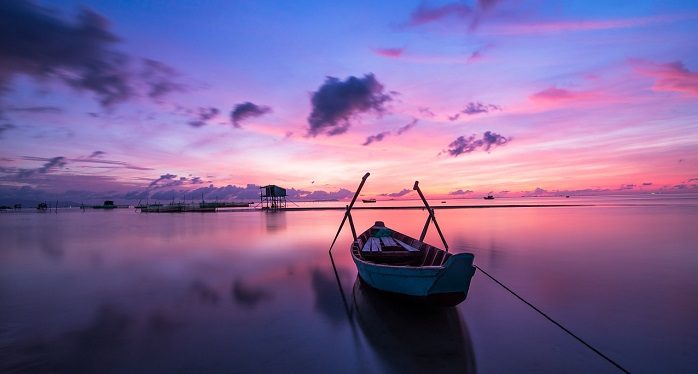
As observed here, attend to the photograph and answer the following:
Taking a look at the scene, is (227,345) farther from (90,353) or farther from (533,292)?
(533,292)

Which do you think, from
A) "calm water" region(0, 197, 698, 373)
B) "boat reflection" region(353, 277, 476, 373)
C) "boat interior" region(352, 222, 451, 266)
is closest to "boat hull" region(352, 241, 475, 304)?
"boat reflection" region(353, 277, 476, 373)

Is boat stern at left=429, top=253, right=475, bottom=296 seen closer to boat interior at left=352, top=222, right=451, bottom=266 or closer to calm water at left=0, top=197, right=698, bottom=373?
calm water at left=0, top=197, right=698, bottom=373

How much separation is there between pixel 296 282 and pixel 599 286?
1188 centimetres

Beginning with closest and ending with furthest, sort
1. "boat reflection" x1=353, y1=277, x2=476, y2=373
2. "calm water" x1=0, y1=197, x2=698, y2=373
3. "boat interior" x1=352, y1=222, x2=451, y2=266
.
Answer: "boat reflection" x1=353, y1=277, x2=476, y2=373, "calm water" x1=0, y1=197, x2=698, y2=373, "boat interior" x1=352, y1=222, x2=451, y2=266

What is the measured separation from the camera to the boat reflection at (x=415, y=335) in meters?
6.86

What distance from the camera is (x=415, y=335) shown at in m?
8.14

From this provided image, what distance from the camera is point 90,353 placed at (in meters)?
7.65

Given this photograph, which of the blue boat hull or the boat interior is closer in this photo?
the blue boat hull

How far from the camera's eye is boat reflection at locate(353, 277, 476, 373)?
6863mm

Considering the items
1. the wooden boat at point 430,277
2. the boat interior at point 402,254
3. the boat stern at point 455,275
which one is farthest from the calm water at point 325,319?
the boat interior at point 402,254

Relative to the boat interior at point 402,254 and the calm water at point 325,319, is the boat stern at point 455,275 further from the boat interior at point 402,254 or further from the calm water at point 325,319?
the boat interior at point 402,254

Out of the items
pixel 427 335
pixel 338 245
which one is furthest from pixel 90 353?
pixel 338 245

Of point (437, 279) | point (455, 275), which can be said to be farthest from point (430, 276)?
point (455, 275)

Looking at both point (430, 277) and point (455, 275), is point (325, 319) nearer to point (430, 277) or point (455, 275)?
point (430, 277)
